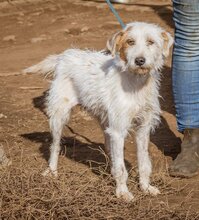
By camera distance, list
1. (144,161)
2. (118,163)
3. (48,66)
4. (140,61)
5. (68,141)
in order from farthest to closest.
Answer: (68,141) < (48,66) < (144,161) < (118,163) < (140,61)

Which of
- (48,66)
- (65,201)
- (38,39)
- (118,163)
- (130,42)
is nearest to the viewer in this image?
(65,201)

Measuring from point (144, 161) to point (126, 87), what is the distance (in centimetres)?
62

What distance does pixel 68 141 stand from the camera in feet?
22.2

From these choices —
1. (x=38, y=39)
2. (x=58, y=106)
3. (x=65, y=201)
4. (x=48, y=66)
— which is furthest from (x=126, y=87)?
(x=38, y=39)

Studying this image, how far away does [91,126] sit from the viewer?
23.5ft

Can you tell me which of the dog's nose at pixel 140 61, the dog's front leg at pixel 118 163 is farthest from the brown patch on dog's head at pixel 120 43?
the dog's front leg at pixel 118 163

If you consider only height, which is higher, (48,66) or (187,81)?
(187,81)

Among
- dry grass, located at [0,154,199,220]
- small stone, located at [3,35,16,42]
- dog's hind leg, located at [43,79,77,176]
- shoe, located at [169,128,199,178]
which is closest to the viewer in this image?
dry grass, located at [0,154,199,220]

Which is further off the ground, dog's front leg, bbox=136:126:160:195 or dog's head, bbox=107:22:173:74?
dog's head, bbox=107:22:173:74

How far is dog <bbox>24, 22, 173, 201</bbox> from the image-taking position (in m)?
4.99

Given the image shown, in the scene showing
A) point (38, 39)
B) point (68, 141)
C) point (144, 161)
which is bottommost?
point (38, 39)

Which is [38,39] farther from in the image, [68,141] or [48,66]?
→ [48,66]

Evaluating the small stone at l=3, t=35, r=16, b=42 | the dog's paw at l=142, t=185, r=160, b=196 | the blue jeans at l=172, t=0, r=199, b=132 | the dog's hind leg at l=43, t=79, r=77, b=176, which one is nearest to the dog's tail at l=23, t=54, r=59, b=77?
the dog's hind leg at l=43, t=79, r=77, b=176

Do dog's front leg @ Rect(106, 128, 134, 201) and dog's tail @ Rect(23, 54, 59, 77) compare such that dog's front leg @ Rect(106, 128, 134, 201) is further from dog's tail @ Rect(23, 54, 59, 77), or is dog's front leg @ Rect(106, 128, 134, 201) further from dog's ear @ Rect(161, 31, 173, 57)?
dog's tail @ Rect(23, 54, 59, 77)
